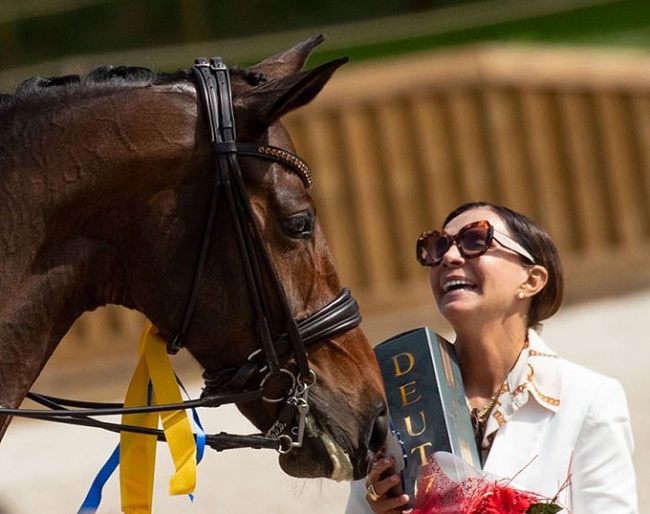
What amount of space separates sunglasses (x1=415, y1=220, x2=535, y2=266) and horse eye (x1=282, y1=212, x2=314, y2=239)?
59 cm

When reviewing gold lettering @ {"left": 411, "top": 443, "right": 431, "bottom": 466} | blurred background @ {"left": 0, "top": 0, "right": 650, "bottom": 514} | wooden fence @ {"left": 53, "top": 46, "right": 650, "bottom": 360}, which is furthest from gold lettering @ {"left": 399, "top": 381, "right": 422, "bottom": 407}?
wooden fence @ {"left": 53, "top": 46, "right": 650, "bottom": 360}

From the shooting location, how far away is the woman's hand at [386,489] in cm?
313

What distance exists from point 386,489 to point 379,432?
190 millimetres

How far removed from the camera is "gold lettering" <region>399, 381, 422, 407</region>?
323 centimetres

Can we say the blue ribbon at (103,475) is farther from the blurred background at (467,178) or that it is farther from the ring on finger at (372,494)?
the blurred background at (467,178)

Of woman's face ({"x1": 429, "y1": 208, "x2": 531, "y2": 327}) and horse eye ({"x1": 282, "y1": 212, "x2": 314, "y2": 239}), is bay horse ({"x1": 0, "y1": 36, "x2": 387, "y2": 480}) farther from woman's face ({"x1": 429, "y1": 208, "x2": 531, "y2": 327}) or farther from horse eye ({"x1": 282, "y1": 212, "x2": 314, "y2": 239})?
woman's face ({"x1": 429, "y1": 208, "x2": 531, "y2": 327})

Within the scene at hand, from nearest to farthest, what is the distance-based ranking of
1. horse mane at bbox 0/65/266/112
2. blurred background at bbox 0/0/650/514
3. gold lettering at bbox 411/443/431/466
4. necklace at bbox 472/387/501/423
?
1. horse mane at bbox 0/65/266/112
2. gold lettering at bbox 411/443/431/466
3. necklace at bbox 472/387/501/423
4. blurred background at bbox 0/0/650/514

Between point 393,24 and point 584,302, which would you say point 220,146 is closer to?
point 584,302

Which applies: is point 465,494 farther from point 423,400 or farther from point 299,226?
point 299,226

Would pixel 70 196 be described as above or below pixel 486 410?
above

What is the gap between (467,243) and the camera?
3.44 meters

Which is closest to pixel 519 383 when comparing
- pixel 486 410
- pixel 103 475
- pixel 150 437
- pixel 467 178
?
pixel 486 410

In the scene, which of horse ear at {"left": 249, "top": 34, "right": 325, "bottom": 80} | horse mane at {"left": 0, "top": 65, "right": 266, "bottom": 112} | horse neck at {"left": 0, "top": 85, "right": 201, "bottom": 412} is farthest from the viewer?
horse ear at {"left": 249, "top": 34, "right": 325, "bottom": 80}

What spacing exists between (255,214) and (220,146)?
0.18m
